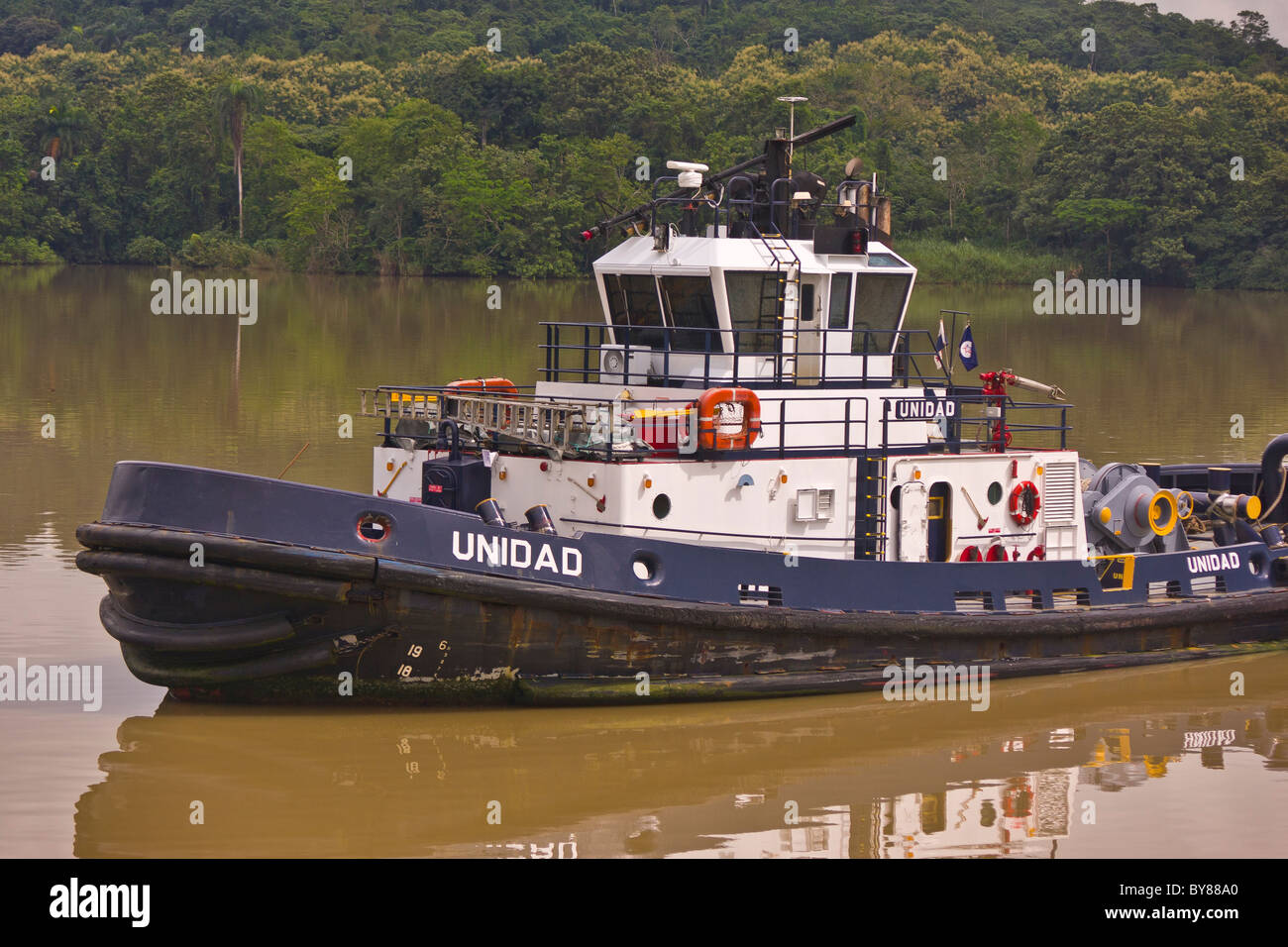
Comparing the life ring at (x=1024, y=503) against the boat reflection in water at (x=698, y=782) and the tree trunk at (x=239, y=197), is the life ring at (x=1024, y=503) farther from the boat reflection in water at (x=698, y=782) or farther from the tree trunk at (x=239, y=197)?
the tree trunk at (x=239, y=197)

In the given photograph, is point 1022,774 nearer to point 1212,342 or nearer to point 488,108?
point 1212,342

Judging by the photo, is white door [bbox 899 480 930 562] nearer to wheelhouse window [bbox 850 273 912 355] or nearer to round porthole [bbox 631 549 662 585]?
wheelhouse window [bbox 850 273 912 355]

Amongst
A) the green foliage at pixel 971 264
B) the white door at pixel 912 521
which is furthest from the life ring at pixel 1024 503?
the green foliage at pixel 971 264

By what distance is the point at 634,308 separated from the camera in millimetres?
14516

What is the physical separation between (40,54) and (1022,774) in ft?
343

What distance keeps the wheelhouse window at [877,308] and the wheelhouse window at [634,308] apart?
1689 millimetres

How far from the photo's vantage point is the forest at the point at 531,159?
2776 inches

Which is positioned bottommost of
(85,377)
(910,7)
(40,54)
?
(85,377)

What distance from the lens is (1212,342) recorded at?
4606 cm

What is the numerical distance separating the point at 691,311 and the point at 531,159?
192ft

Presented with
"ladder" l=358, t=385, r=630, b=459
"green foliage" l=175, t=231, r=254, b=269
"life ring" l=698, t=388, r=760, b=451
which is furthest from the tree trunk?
"life ring" l=698, t=388, r=760, b=451

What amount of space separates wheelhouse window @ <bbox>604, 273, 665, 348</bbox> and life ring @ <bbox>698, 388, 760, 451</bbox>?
118 centimetres

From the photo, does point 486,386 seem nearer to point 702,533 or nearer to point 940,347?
point 702,533

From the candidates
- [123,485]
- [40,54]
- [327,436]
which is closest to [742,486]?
[123,485]
